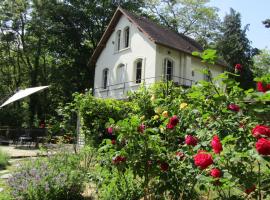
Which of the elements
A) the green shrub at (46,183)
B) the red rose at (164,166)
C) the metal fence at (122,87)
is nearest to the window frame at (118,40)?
the metal fence at (122,87)

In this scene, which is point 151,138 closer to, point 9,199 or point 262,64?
point 9,199

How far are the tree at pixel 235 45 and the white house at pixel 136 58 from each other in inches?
498

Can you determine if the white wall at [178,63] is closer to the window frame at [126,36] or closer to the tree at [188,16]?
the window frame at [126,36]

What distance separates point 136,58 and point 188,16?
19529 mm

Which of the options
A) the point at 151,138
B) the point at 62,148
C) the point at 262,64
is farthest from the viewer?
the point at 262,64

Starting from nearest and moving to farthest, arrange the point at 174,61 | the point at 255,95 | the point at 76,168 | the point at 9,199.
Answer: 1. the point at 255,95
2. the point at 9,199
3. the point at 76,168
4. the point at 174,61

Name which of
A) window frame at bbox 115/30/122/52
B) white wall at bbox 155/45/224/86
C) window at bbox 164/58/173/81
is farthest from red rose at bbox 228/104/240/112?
window frame at bbox 115/30/122/52

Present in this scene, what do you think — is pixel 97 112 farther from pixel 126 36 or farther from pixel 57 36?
pixel 57 36

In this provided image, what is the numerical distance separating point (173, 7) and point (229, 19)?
686cm

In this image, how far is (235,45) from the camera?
38.3 metres

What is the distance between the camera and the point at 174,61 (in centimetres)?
2211

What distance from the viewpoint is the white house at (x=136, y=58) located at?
69.4 feet

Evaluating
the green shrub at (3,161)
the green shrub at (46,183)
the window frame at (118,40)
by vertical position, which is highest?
the window frame at (118,40)

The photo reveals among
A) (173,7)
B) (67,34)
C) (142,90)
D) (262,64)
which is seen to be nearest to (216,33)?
(173,7)
